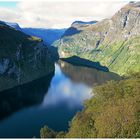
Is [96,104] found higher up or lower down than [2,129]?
higher up

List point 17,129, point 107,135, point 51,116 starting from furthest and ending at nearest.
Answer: point 51,116, point 17,129, point 107,135

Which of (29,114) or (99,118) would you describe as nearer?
(99,118)

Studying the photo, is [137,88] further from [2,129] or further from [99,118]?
[2,129]

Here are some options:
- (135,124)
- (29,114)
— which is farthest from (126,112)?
(29,114)

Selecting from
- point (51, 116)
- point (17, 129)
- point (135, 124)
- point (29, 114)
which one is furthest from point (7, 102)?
point (135, 124)

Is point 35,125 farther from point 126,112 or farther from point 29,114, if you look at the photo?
point 126,112

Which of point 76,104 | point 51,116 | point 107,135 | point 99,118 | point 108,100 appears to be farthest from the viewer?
point 76,104

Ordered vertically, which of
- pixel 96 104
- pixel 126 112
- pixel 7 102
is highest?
pixel 126 112
